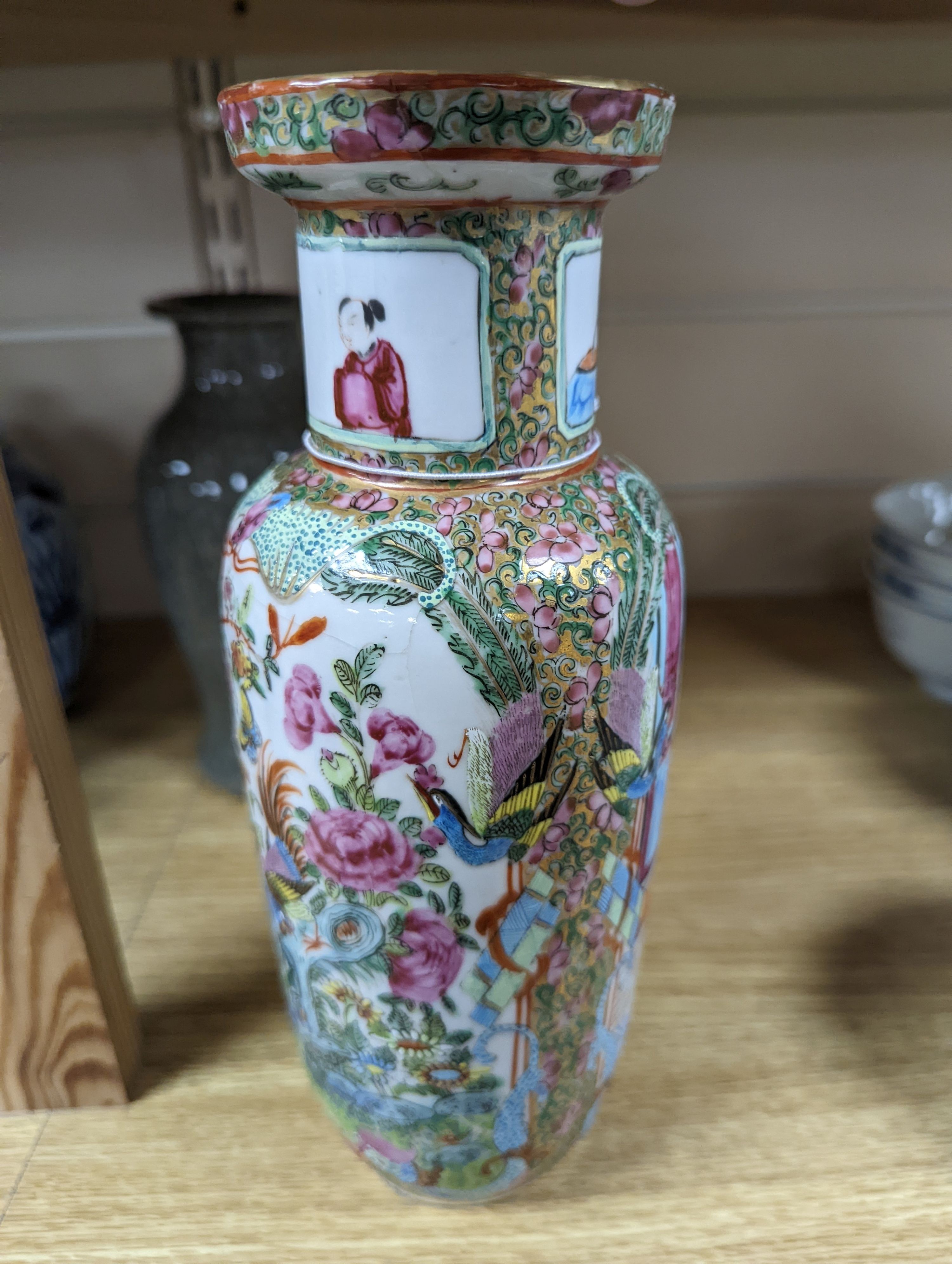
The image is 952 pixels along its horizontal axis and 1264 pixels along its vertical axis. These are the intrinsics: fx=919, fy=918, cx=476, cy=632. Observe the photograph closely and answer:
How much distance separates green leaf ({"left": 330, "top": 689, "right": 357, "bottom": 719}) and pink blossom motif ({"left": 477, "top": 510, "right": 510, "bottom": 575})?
0.07 meters

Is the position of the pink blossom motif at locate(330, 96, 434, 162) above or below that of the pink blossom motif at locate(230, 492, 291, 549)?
above

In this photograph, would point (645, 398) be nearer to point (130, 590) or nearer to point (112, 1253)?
point (130, 590)

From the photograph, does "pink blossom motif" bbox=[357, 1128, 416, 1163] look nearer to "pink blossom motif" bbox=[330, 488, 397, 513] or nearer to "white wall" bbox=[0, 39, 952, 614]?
"pink blossom motif" bbox=[330, 488, 397, 513]

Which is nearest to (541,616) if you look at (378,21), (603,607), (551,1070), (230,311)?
(603,607)

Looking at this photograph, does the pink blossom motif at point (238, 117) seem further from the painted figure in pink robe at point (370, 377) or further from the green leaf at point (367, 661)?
the green leaf at point (367, 661)

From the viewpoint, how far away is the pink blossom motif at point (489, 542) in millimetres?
351

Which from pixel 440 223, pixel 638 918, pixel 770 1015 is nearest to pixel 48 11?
pixel 440 223

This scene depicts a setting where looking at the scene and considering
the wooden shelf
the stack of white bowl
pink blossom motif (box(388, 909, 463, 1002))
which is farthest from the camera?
the stack of white bowl

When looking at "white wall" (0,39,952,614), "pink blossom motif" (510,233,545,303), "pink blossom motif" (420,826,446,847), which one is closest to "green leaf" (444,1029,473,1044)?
"pink blossom motif" (420,826,446,847)

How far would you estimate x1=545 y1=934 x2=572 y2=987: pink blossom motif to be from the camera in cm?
41

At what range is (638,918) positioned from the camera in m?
0.46

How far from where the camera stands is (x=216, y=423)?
664 mm

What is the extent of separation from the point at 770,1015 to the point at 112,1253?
0.39 m

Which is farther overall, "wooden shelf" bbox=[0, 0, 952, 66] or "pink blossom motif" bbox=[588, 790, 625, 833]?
"wooden shelf" bbox=[0, 0, 952, 66]
